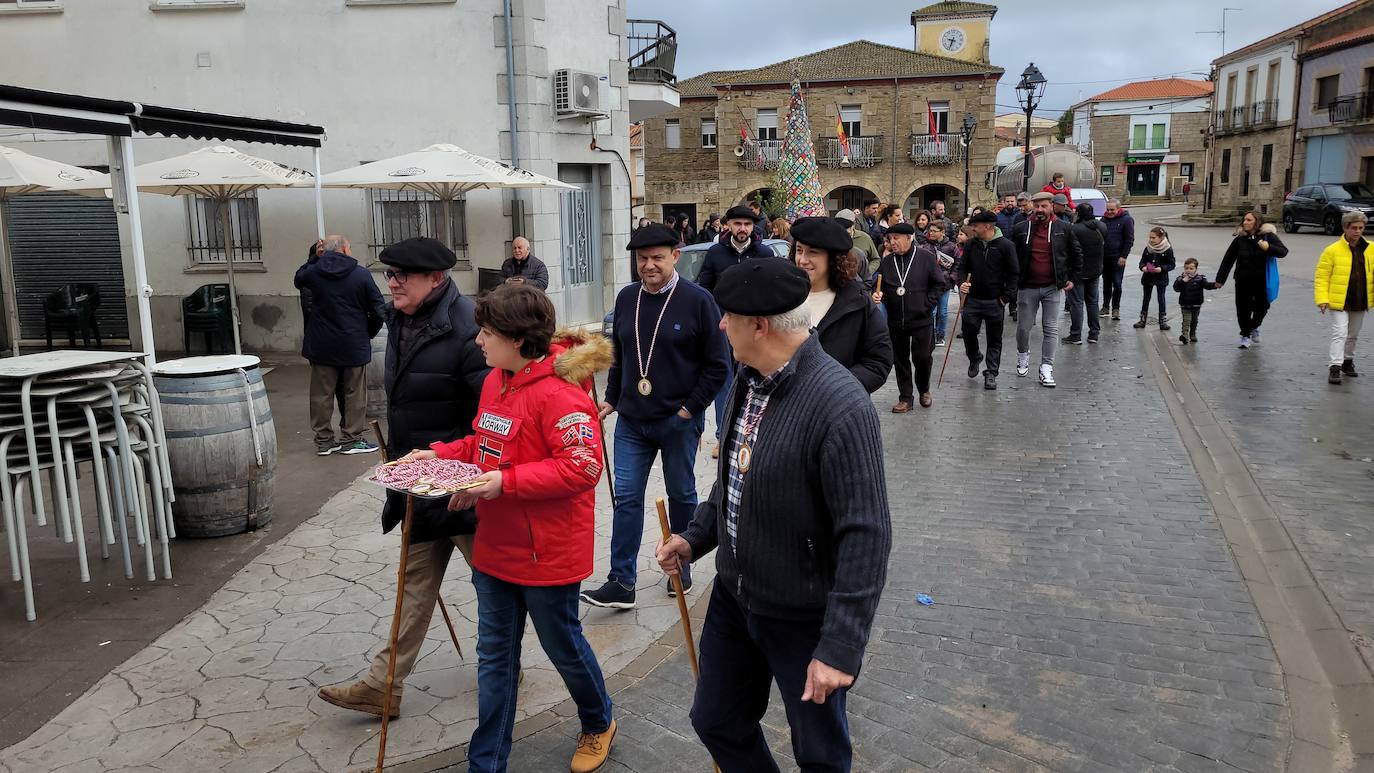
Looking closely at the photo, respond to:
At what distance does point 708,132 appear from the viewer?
50.8 meters

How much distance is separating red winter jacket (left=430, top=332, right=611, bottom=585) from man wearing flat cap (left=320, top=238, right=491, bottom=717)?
54 cm

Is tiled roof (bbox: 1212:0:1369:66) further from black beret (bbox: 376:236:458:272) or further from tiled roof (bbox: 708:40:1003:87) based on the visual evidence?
black beret (bbox: 376:236:458:272)

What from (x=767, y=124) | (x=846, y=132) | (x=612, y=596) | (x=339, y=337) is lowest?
(x=612, y=596)

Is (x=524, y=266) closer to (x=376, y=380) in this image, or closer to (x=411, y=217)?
(x=376, y=380)

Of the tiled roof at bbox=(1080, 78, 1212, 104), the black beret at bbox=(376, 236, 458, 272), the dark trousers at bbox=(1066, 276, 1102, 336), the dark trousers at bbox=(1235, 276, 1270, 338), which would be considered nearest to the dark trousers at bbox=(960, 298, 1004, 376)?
the dark trousers at bbox=(1066, 276, 1102, 336)

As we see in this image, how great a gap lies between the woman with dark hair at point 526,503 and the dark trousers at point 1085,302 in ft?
41.4

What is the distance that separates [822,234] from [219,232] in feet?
40.9

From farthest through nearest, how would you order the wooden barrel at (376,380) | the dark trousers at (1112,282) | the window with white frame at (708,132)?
the window with white frame at (708,132)
the dark trousers at (1112,282)
the wooden barrel at (376,380)

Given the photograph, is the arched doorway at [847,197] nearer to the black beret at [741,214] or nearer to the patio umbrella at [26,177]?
the patio umbrella at [26,177]

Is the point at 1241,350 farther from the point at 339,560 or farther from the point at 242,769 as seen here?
the point at 242,769

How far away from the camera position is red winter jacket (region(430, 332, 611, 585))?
363cm

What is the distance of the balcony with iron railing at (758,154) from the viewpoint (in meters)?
48.2

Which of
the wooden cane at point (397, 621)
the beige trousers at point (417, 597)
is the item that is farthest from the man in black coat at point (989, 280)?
the wooden cane at point (397, 621)

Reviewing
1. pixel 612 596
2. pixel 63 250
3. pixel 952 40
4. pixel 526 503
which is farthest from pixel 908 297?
pixel 952 40
